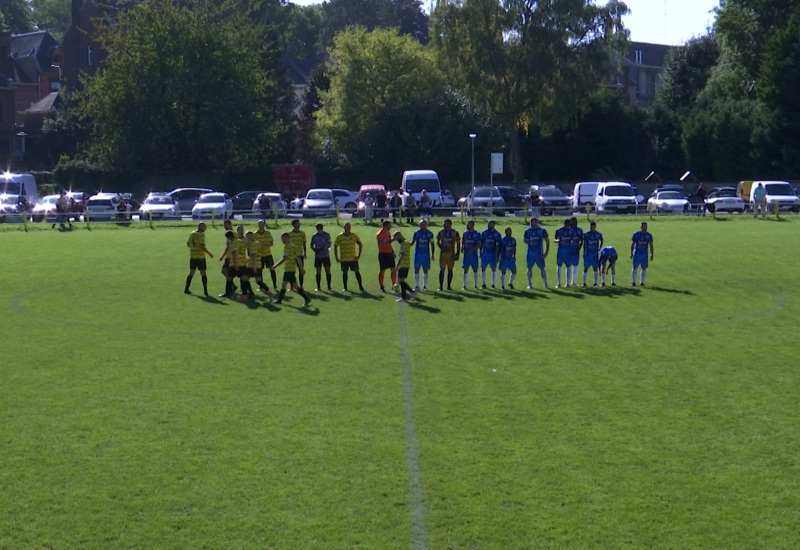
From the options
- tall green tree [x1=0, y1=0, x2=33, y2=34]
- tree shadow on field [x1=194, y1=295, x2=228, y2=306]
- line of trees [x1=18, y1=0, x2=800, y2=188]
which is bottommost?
tree shadow on field [x1=194, y1=295, x2=228, y2=306]

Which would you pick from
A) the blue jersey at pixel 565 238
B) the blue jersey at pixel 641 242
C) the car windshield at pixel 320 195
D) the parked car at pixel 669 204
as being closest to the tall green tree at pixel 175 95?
the car windshield at pixel 320 195

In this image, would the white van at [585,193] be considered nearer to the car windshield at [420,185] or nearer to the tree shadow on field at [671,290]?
the car windshield at [420,185]

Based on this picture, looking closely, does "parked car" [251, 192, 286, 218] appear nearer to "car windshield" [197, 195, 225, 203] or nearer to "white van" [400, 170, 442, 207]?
"car windshield" [197, 195, 225, 203]

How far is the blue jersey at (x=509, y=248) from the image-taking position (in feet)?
82.4

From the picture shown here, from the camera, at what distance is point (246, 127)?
2675 inches

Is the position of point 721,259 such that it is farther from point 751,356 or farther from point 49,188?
point 49,188

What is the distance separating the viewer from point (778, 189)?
51344 mm

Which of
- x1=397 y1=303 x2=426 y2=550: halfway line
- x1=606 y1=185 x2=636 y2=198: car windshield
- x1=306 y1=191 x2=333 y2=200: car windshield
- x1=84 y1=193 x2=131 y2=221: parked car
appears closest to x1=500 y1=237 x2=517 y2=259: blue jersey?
x1=397 y1=303 x2=426 y2=550: halfway line

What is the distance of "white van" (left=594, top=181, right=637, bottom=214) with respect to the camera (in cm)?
4997

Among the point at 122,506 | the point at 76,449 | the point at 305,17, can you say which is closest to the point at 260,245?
the point at 76,449

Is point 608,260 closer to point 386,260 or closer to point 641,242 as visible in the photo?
point 641,242

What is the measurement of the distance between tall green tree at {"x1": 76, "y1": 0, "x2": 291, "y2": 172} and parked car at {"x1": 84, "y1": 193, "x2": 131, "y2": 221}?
1359 centimetres

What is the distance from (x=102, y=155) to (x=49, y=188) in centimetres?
445

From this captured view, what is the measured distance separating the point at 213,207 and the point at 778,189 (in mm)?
26935
